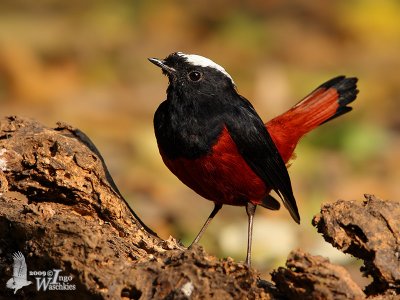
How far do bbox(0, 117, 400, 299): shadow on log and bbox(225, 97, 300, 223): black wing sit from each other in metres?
0.90

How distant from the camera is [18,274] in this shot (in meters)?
4.30

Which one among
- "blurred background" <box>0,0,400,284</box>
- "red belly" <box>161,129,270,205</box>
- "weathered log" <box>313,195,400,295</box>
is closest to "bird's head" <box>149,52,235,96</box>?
"red belly" <box>161,129,270,205</box>

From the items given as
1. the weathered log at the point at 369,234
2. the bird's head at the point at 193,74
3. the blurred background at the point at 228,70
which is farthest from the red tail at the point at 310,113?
the weathered log at the point at 369,234

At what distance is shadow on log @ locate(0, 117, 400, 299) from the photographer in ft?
12.6

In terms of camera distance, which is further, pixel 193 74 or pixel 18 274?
pixel 193 74

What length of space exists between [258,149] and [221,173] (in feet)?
1.17

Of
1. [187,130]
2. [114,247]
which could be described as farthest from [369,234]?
[187,130]

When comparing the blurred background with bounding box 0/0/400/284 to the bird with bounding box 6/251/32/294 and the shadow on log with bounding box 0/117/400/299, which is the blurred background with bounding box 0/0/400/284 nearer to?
the shadow on log with bounding box 0/117/400/299

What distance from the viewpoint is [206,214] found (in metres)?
7.92

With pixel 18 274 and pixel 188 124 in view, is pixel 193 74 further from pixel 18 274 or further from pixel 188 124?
pixel 18 274

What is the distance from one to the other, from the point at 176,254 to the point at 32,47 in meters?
8.73

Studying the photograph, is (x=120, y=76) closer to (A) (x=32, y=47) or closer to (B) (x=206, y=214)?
(A) (x=32, y=47)

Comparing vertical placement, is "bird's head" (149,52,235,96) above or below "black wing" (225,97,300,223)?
above

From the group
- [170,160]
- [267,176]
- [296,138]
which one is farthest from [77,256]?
[296,138]
